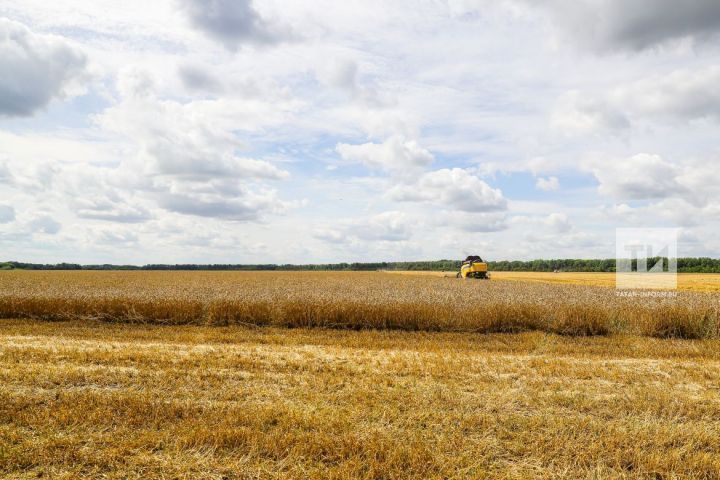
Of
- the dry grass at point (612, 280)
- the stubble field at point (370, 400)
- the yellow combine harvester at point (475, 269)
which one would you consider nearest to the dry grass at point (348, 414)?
the stubble field at point (370, 400)

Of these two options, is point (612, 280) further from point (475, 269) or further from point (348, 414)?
point (348, 414)

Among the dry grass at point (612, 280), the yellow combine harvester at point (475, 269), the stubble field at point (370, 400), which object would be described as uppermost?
the yellow combine harvester at point (475, 269)

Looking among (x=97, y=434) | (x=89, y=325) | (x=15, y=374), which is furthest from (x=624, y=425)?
(x=89, y=325)

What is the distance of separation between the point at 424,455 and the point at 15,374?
26.0 ft

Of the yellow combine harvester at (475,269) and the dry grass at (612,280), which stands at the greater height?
the yellow combine harvester at (475,269)

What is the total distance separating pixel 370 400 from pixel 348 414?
80cm

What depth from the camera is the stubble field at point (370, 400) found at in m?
5.38

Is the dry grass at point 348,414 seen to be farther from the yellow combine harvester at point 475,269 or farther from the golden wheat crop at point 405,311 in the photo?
the yellow combine harvester at point 475,269

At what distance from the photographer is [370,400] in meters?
7.59

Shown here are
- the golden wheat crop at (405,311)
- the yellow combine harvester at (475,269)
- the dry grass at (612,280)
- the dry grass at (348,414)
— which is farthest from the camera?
the yellow combine harvester at (475,269)

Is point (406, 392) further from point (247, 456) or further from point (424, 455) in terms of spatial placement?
point (247, 456)

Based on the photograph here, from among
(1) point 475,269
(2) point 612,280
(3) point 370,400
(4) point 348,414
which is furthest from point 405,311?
(2) point 612,280

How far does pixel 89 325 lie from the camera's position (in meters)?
18.2

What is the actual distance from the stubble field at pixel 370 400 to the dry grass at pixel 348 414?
3 centimetres
